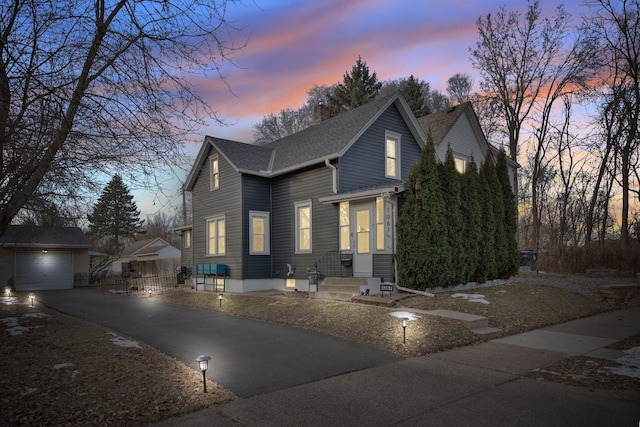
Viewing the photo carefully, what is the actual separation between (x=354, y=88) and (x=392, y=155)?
2401 cm

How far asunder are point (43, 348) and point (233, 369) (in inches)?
145

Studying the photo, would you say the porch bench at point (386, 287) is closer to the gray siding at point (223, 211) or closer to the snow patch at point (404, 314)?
the snow patch at point (404, 314)

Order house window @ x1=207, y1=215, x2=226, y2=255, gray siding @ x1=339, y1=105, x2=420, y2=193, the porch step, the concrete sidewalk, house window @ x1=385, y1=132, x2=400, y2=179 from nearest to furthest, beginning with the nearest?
the concrete sidewalk → the porch step → gray siding @ x1=339, y1=105, x2=420, y2=193 → house window @ x1=385, y1=132, x2=400, y2=179 → house window @ x1=207, y1=215, x2=226, y2=255

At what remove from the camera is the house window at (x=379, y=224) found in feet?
45.6

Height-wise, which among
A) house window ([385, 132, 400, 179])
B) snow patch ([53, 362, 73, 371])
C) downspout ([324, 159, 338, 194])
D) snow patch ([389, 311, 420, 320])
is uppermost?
house window ([385, 132, 400, 179])

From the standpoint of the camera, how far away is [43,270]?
2531cm

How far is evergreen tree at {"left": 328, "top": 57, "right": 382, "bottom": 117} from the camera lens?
39.7 m

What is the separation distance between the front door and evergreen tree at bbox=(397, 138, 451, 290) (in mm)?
1326

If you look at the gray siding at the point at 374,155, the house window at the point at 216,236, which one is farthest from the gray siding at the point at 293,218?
the house window at the point at 216,236

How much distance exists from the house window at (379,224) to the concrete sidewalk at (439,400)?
21.8ft

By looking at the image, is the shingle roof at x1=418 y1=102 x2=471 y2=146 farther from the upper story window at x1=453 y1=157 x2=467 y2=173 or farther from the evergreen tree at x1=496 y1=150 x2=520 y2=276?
the evergreen tree at x1=496 y1=150 x2=520 y2=276

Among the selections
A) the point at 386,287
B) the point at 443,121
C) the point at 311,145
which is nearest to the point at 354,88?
the point at 443,121

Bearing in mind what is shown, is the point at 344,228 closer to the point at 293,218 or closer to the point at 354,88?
the point at 293,218

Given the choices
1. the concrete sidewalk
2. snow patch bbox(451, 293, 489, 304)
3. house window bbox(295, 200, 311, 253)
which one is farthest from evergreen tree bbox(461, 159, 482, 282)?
the concrete sidewalk
